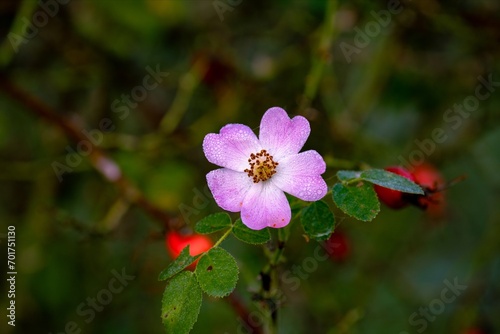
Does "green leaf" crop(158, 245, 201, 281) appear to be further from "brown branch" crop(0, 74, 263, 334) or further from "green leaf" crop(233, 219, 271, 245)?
"brown branch" crop(0, 74, 263, 334)

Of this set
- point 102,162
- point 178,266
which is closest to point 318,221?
point 178,266

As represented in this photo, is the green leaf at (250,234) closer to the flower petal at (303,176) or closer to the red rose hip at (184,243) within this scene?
the flower petal at (303,176)

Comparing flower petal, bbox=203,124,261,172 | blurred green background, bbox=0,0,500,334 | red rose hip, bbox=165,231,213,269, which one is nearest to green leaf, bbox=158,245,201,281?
flower petal, bbox=203,124,261,172

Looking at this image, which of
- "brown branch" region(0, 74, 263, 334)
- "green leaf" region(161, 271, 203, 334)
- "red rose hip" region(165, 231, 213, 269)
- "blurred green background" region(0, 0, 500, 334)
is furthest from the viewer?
"blurred green background" region(0, 0, 500, 334)

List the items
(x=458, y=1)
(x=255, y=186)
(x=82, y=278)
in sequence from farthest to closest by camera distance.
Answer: (x=82, y=278), (x=458, y=1), (x=255, y=186)

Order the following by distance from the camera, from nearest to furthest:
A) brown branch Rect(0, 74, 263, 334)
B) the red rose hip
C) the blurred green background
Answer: the red rose hip < brown branch Rect(0, 74, 263, 334) < the blurred green background

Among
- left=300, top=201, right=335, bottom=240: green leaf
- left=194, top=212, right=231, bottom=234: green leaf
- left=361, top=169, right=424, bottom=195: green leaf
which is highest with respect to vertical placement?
left=361, top=169, right=424, bottom=195: green leaf

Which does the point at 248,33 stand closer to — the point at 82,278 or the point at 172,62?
the point at 172,62

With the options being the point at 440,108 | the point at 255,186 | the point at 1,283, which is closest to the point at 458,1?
the point at 440,108
